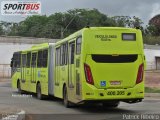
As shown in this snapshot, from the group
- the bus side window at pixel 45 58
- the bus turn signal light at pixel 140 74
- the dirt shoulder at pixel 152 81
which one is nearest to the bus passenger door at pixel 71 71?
the bus turn signal light at pixel 140 74

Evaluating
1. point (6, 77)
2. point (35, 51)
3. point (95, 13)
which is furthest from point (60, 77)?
point (95, 13)

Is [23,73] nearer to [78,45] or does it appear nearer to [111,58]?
[78,45]

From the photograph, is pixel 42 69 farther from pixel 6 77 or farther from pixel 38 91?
pixel 6 77

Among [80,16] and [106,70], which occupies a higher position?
[80,16]

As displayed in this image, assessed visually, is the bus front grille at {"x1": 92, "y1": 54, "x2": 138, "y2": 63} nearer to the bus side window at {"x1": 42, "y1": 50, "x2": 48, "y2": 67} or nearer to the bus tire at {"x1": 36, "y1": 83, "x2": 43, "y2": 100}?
the bus side window at {"x1": 42, "y1": 50, "x2": 48, "y2": 67}

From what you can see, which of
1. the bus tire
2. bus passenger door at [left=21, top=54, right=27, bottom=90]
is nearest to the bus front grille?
the bus tire

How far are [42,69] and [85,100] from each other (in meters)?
8.55

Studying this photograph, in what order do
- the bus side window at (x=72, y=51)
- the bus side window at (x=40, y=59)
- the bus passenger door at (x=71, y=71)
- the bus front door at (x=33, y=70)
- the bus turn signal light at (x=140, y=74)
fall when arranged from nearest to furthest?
the bus turn signal light at (x=140, y=74) < the bus passenger door at (x=71, y=71) < the bus side window at (x=72, y=51) < the bus side window at (x=40, y=59) < the bus front door at (x=33, y=70)

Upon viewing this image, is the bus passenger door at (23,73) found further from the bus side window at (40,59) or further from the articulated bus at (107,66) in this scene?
the articulated bus at (107,66)

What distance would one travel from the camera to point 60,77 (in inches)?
867

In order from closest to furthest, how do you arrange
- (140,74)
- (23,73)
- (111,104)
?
(140,74) < (111,104) < (23,73)

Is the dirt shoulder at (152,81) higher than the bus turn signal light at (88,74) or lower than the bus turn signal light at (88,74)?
lower

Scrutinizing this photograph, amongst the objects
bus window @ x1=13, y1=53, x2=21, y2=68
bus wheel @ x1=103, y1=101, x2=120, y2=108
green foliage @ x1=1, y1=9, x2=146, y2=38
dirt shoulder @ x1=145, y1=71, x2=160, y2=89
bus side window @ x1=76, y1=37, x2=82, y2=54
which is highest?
green foliage @ x1=1, y1=9, x2=146, y2=38

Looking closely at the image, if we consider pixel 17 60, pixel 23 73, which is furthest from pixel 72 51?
pixel 17 60
